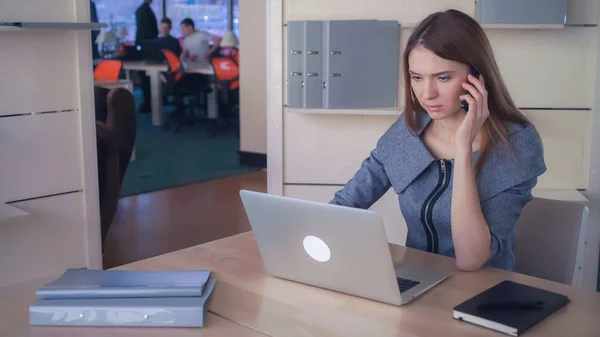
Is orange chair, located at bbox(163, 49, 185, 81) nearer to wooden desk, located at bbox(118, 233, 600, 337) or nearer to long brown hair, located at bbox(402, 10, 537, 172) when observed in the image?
long brown hair, located at bbox(402, 10, 537, 172)

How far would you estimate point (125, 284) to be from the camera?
1.59 metres

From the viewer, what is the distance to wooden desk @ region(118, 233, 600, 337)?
4.81ft

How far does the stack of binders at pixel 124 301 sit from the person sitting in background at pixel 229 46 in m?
8.62

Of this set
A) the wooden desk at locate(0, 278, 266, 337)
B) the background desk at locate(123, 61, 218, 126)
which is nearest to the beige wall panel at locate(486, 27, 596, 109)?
the wooden desk at locate(0, 278, 266, 337)

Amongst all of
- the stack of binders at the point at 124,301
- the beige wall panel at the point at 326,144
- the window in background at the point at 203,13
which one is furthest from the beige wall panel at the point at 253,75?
the window in background at the point at 203,13

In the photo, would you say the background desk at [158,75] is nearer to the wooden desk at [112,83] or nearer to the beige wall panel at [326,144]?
the wooden desk at [112,83]

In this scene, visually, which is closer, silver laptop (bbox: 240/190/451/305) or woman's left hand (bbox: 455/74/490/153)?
silver laptop (bbox: 240/190/451/305)

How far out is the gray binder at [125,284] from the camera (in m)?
1.53

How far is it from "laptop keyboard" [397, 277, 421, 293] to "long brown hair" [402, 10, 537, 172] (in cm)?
46

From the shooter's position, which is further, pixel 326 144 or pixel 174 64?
pixel 174 64

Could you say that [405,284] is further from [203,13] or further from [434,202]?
[203,13]

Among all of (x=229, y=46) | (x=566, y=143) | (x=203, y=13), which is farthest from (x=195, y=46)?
(x=566, y=143)

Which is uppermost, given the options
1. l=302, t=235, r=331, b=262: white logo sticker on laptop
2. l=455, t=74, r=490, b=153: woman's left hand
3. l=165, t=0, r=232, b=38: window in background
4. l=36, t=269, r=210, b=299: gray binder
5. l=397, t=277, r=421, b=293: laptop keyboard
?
l=165, t=0, r=232, b=38: window in background

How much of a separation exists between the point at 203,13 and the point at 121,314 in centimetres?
1377
